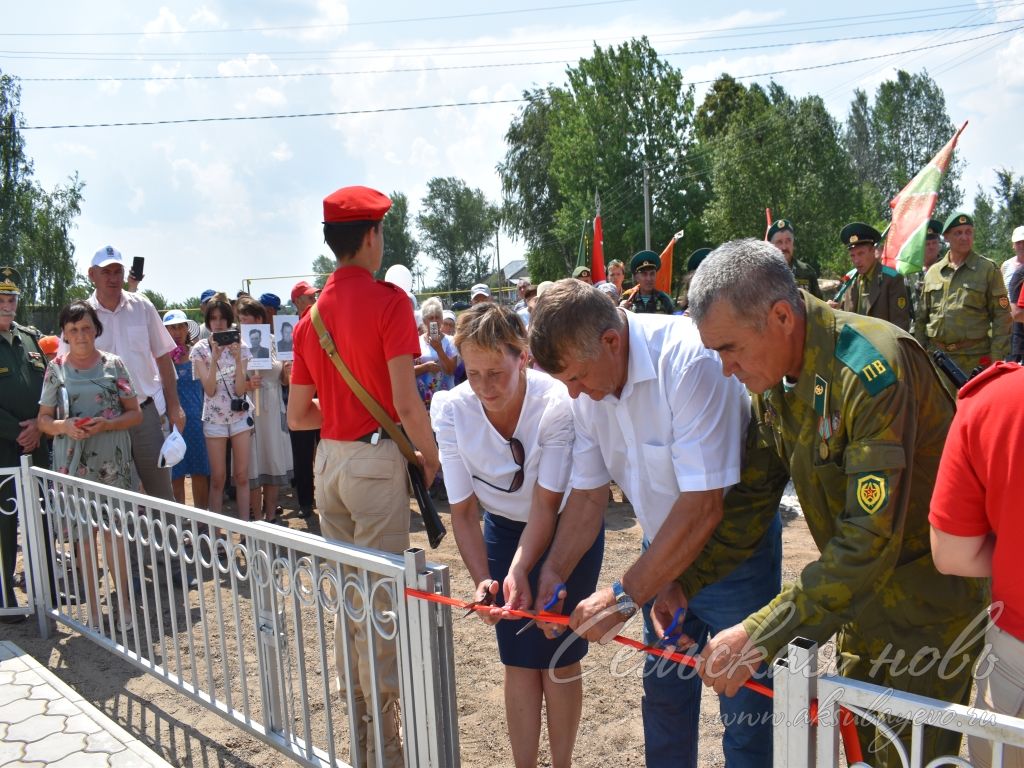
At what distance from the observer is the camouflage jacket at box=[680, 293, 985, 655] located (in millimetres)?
1730

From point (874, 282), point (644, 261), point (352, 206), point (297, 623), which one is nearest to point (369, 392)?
point (352, 206)

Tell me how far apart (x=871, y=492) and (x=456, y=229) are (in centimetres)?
8397

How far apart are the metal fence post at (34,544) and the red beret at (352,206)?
9.04 ft

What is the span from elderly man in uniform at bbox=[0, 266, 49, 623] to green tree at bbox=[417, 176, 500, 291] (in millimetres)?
77783

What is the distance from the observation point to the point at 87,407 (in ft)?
16.1

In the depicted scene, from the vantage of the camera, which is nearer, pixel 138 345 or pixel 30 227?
pixel 138 345

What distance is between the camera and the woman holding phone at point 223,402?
21.7 feet

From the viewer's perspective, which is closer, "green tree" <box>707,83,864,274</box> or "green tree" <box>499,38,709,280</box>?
"green tree" <box>707,83,864,274</box>

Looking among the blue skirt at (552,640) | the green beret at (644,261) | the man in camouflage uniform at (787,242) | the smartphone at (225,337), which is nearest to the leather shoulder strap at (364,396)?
the blue skirt at (552,640)

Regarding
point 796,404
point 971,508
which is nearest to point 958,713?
point 971,508

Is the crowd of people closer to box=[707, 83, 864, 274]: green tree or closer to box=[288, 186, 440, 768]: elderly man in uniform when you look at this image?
box=[288, 186, 440, 768]: elderly man in uniform

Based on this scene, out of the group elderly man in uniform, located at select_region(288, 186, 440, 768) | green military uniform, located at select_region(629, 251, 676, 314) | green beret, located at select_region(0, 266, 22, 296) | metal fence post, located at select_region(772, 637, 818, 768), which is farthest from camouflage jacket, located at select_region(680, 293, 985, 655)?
green military uniform, located at select_region(629, 251, 676, 314)

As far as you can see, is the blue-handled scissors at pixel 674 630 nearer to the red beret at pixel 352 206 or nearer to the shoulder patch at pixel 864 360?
the shoulder patch at pixel 864 360

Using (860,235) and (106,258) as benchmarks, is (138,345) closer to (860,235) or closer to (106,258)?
(106,258)
